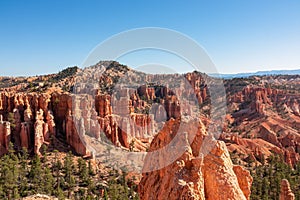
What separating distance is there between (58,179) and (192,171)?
26.8 m

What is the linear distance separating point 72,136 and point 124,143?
9.40 m

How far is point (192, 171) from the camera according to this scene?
6906mm

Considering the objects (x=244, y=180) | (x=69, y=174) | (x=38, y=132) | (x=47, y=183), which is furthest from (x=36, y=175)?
(x=244, y=180)

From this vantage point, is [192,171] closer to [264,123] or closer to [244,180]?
[244,180]

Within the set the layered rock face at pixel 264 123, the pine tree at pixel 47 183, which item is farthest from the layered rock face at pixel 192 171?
the layered rock face at pixel 264 123

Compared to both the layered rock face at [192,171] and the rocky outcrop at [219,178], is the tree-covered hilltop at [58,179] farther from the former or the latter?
the rocky outcrop at [219,178]

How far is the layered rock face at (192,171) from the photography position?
22.3 ft

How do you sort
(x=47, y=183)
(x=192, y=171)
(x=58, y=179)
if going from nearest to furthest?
(x=192, y=171) < (x=47, y=183) < (x=58, y=179)

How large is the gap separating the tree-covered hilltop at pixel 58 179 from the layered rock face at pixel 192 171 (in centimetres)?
1970

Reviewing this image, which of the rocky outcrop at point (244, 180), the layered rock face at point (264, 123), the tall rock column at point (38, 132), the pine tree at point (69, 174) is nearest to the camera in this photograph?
the rocky outcrop at point (244, 180)

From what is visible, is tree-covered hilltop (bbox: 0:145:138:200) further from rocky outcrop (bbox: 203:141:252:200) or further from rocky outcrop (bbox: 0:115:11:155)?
rocky outcrop (bbox: 203:141:252:200)

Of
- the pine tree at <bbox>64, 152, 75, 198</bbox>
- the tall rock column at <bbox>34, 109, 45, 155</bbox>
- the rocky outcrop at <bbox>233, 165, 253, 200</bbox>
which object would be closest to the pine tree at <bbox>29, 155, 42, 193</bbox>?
the pine tree at <bbox>64, 152, 75, 198</bbox>

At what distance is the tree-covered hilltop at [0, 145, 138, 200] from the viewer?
27.7 metres

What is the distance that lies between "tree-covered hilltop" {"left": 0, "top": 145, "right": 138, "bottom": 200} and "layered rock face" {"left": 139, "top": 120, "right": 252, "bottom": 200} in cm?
1970
